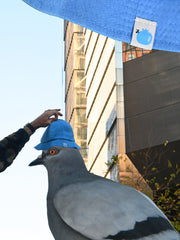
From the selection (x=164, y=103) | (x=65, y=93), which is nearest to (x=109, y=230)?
(x=164, y=103)

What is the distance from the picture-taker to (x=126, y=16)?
3.17 meters

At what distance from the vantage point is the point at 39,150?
3.00 metres

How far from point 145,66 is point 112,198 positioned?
655 inches

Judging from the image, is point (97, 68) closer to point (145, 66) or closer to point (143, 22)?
point (145, 66)

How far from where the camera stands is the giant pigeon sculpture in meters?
3.14

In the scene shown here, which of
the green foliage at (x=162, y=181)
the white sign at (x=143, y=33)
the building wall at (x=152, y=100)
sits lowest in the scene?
the green foliage at (x=162, y=181)

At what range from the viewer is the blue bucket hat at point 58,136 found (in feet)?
9.57

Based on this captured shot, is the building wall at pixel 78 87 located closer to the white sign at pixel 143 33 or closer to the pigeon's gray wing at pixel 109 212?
the white sign at pixel 143 33

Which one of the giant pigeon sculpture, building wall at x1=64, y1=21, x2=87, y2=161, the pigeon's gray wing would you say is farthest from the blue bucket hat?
building wall at x1=64, y1=21, x2=87, y2=161

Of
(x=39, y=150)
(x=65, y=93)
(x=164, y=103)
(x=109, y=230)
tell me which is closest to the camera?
(x=109, y=230)

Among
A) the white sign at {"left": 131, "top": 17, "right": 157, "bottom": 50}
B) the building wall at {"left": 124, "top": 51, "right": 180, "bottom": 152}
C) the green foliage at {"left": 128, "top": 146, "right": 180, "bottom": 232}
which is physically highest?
the white sign at {"left": 131, "top": 17, "right": 157, "bottom": 50}

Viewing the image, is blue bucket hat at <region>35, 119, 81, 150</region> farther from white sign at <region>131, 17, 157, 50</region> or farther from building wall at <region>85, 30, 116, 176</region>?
building wall at <region>85, 30, 116, 176</region>

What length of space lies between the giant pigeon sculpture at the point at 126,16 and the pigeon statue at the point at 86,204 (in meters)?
0.75

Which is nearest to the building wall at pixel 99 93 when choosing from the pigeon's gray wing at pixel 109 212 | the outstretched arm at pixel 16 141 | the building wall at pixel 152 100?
the building wall at pixel 152 100
